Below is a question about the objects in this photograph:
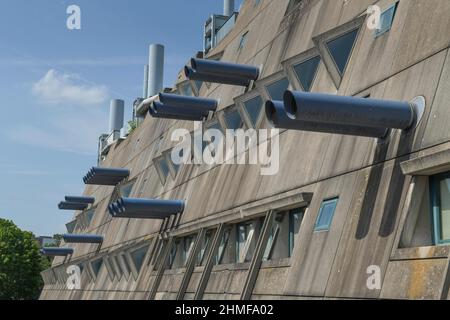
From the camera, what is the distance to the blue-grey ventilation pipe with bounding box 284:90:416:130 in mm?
9414

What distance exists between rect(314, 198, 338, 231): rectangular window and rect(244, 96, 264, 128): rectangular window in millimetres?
6384

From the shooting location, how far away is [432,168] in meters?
8.73

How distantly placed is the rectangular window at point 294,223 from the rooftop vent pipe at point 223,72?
7.74 metres

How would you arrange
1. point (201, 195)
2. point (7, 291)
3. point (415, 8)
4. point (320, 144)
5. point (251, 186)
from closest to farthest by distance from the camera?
point (415, 8) < point (320, 144) < point (251, 186) < point (201, 195) < point (7, 291)

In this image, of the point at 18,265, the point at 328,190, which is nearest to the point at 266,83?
the point at 328,190

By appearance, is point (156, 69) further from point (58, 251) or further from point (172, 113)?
point (172, 113)

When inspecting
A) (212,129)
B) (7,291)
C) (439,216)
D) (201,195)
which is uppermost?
(7,291)

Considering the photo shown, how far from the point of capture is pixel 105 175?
38.1 metres

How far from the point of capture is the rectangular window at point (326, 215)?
1138cm

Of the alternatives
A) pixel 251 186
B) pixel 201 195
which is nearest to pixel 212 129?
pixel 201 195

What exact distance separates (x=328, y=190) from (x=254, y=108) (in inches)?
273

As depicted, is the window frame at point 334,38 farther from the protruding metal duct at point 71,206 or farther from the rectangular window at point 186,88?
the protruding metal duct at point 71,206
